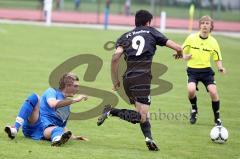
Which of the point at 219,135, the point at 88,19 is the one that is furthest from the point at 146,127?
the point at 88,19

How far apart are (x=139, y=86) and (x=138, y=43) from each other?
0.67 metres

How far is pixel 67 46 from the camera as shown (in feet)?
106

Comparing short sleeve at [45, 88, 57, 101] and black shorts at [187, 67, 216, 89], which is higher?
short sleeve at [45, 88, 57, 101]

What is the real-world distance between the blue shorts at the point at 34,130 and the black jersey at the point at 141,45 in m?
1.71

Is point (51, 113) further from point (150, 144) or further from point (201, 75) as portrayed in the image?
point (201, 75)

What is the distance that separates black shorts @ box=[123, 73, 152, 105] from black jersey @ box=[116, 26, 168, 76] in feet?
0.27

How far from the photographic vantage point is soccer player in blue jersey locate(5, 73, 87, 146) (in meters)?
10.8

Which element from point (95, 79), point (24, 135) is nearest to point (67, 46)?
point (95, 79)

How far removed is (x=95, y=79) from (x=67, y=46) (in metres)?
11.1

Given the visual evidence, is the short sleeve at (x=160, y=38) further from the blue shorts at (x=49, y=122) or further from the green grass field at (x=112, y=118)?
the blue shorts at (x=49, y=122)

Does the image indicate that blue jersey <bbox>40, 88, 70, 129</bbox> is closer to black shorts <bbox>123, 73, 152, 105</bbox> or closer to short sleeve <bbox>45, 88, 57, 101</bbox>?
short sleeve <bbox>45, 88, 57, 101</bbox>

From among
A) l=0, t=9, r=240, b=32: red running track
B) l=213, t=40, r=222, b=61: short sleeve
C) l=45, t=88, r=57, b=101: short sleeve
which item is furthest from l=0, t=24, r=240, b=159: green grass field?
l=0, t=9, r=240, b=32: red running track

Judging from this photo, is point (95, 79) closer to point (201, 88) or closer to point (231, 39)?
point (201, 88)

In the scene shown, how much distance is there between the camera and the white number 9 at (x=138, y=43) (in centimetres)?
1095
